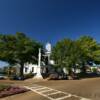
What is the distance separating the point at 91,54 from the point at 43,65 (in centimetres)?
1259

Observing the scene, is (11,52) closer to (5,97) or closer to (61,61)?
(61,61)

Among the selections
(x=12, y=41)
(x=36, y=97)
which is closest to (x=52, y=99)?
(x=36, y=97)

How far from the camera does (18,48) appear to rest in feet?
159

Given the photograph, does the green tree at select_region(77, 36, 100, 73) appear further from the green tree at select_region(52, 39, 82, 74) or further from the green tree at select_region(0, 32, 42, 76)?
the green tree at select_region(0, 32, 42, 76)

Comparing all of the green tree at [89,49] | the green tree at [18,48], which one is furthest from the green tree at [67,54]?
the green tree at [18,48]

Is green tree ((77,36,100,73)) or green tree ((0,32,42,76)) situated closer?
green tree ((0,32,42,76))

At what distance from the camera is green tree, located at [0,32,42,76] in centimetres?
4844

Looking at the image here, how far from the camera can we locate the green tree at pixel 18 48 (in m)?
48.4

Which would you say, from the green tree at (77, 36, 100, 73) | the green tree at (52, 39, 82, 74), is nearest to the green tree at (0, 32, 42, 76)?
the green tree at (52, 39, 82, 74)

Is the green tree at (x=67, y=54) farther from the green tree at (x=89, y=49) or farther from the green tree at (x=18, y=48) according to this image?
the green tree at (x=18, y=48)

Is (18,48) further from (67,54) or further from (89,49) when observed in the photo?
(89,49)

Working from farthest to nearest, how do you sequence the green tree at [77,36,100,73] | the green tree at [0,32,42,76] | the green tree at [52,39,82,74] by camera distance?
the green tree at [77,36,100,73], the green tree at [0,32,42,76], the green tree at [52,39,82,74]

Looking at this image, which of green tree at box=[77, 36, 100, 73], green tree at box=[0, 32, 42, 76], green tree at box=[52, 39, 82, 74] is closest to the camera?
green tree at box=[52, 39, 82, 74]

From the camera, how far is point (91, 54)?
5706 centimetres
